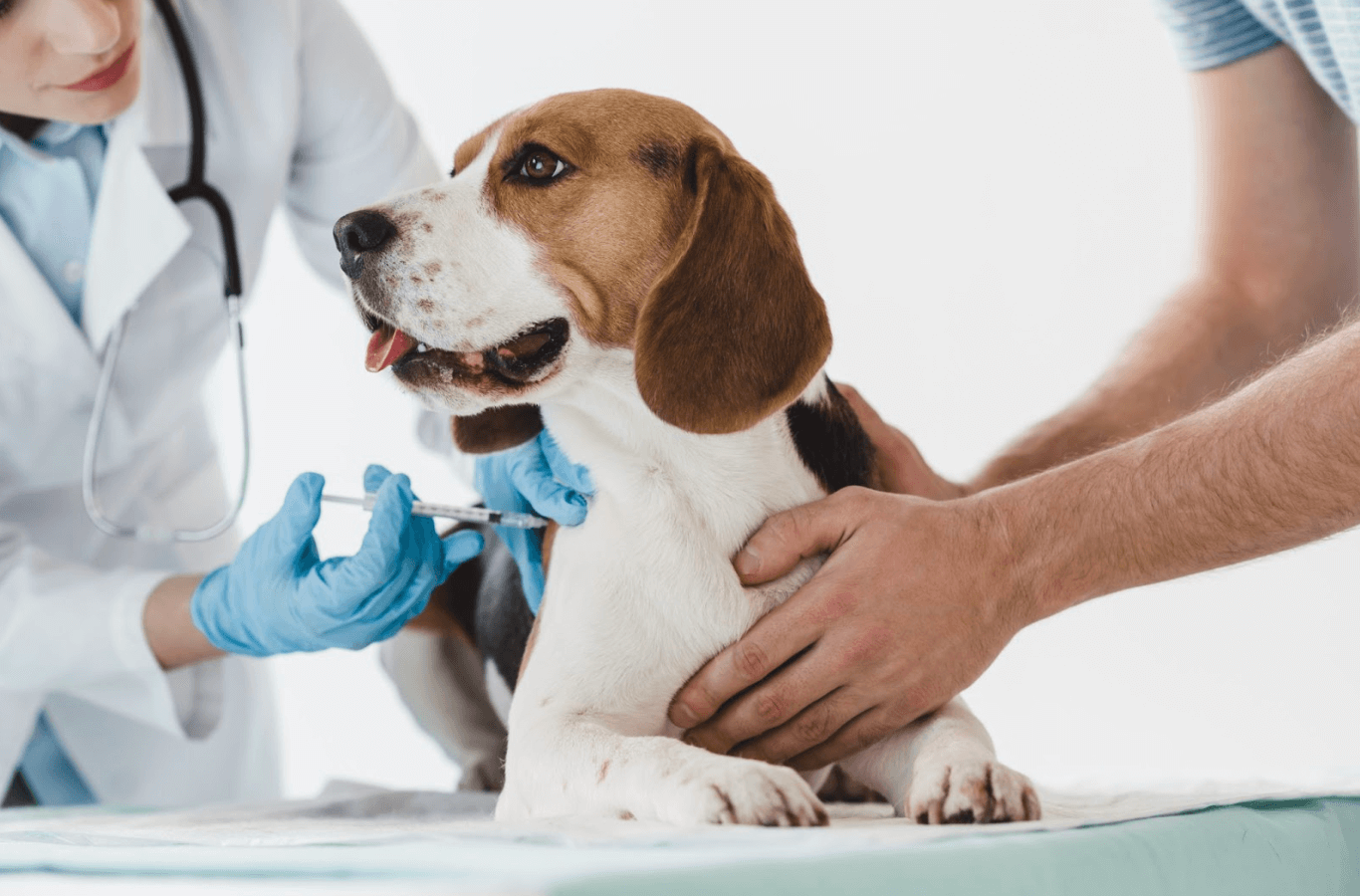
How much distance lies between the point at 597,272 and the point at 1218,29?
1.43 m

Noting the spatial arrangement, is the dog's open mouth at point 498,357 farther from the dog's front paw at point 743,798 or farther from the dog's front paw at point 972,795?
the dog's front paw at point 972,795

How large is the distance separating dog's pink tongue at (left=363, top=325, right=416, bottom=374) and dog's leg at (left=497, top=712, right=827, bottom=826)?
513 millimetres

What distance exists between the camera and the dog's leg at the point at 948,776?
128 cm

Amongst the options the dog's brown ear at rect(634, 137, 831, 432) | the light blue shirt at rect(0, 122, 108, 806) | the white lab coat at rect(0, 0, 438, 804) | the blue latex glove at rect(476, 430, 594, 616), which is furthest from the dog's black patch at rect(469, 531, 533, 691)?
the light blue shirt at rect(0, 122, 108, 806)

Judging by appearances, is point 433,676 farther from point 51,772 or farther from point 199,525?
point 51,772

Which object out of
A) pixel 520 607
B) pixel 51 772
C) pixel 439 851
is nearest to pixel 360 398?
pixel 51 772

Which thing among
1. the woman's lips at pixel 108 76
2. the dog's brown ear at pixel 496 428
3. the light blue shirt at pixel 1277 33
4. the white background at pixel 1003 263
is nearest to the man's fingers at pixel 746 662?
the dog's brown ear at pixel 496 428

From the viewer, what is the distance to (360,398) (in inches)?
156

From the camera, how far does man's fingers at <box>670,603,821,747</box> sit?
154cm

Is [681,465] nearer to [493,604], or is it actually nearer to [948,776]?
[948,776]

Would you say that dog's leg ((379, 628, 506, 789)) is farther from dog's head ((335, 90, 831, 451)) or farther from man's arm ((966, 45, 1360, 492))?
man's arm ((966, 45, 1360, 492))

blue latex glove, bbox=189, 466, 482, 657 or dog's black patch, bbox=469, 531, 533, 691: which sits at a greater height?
blue latex glove, bbox=189, 466, 482, 657

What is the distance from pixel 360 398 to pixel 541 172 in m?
2.42

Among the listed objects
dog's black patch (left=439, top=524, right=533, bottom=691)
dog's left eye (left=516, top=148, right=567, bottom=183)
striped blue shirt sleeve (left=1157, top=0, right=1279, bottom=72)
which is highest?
striped blue shirt sleeve (left=1157, top=0, right=1279, bottom=72)
